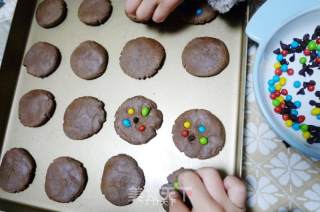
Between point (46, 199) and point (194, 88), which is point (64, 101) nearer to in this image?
point (46, 199)

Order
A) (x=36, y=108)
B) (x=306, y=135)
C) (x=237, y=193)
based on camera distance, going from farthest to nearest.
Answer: (x=36, y=108) < (x=306, y=135) < (x=237, y=193)

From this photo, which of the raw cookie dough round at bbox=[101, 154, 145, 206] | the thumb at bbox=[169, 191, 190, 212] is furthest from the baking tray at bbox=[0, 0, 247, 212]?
the thumb at bbox=[169, 191, 190, 212]

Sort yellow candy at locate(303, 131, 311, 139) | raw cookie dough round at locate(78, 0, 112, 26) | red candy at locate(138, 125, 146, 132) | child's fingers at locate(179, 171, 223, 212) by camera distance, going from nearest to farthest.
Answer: child's fingers at locate(179, 171, 223, 212) → yellow candy at locate(303, 131, 311, 139) → red candy at locate(138, 125, 146, 132) → raw cookie dough round at locate(78, 0, 112, 26)

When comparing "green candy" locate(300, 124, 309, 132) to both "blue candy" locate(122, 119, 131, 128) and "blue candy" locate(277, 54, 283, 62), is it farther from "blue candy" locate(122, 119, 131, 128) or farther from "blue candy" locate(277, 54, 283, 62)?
"blue candy" locate(122, 119, 131, 128)

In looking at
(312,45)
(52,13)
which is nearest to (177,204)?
(312,45)

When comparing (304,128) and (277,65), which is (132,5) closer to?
(277,65)
